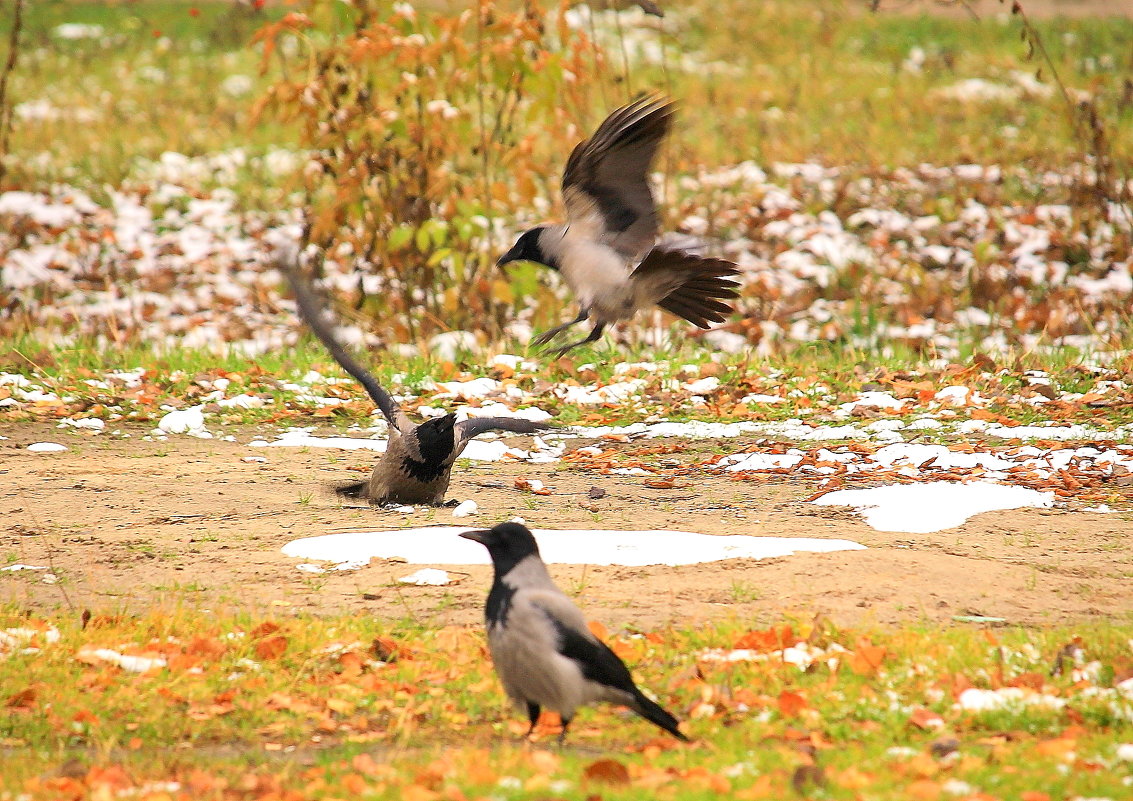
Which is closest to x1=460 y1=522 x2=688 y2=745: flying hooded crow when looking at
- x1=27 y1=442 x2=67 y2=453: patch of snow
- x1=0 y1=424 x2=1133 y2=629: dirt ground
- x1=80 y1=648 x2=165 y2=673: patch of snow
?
x1=0 y1=424 x2=1133 y2=629: dirt ground

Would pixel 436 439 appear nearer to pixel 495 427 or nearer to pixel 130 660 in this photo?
pixel 495 427

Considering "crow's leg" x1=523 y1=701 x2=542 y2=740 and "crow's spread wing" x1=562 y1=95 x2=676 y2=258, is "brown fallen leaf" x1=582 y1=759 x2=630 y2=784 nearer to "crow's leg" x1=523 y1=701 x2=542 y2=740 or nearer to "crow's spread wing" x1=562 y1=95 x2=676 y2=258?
"crow's leg" x1=523 y1=701 x2=542 y2=740

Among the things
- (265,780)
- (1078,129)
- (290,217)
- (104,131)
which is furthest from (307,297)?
(104,131)

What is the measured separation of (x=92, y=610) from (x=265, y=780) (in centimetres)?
177

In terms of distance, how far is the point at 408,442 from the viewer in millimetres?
5605

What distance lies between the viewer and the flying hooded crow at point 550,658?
3.39m

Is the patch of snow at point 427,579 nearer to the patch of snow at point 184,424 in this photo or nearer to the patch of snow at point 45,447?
the patch of snow at point 184,424

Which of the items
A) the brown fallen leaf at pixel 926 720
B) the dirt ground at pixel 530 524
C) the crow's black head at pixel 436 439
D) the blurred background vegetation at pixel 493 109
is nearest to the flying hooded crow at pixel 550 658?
the brown fallen leaf at pixel 926 720

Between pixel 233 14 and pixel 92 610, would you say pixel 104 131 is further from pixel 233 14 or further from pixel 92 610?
pixel 92 610

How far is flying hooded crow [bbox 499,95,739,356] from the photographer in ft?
19.4

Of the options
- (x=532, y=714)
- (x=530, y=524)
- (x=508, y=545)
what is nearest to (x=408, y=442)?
(x=530, y=524)

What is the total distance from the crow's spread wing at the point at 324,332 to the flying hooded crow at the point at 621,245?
94cm

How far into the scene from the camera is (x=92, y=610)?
14.8 feet

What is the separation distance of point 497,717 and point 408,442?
2.07 metres
